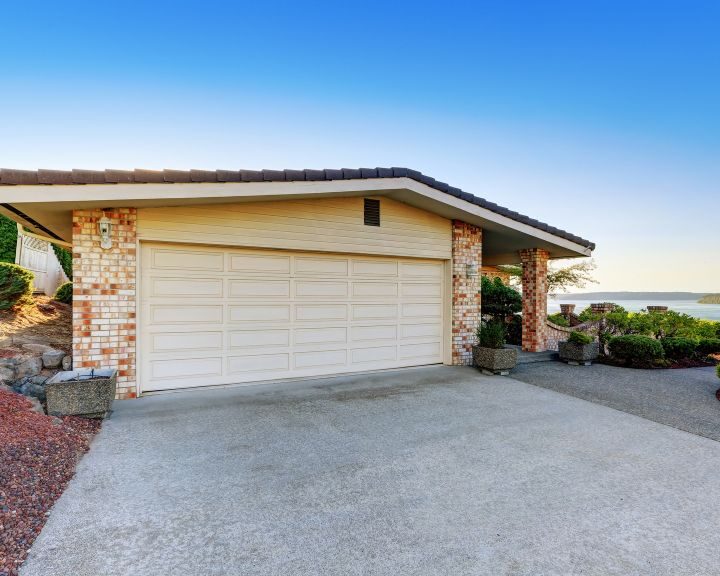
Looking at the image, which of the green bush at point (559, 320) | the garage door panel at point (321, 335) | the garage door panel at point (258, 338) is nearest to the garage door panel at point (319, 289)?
the garage door panel at point (321, 335)

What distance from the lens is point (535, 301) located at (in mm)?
9219

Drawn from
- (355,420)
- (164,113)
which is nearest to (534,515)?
(355,420)

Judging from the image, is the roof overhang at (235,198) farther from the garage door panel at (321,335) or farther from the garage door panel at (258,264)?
the garage door panel at (321,335)

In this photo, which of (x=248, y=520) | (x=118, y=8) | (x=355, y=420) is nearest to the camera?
(x=248, y=520)

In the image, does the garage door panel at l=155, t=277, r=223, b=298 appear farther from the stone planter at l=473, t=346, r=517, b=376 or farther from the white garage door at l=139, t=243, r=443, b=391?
the stone planter at l=473, t=346, r=517, b=376

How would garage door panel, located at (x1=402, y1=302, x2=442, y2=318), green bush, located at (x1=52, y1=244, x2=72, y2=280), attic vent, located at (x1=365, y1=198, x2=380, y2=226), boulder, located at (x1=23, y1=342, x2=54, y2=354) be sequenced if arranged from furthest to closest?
green bush, located at (x1=52, y1=244, x2=72, y2=280), garage door panel, located at (x1=402, y1=302, x2=442, y2=318), attic vent, located at (x1=365, y1=198, x2=380, y2=226), boulder, located at (x1=23, y1=342, x2=54, y2=354)

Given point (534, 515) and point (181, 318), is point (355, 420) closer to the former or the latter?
point (534, 515)

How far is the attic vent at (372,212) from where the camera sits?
6974 millimetres

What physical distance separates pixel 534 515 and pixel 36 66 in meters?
11.2

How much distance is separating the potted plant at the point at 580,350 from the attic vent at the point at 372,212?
5.50 meters

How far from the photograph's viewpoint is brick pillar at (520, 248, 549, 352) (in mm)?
9242

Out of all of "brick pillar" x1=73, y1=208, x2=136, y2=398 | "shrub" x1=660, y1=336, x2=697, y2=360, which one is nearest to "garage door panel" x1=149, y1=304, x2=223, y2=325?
"brick pillar" x1=73, y1=208, x2=136, y2=398

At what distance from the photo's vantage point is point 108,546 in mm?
2143

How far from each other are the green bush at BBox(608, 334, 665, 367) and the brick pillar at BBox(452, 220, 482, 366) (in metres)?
3.57
